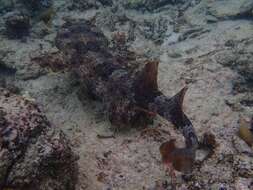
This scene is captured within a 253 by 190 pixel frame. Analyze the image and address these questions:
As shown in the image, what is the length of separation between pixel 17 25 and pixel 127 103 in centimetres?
479

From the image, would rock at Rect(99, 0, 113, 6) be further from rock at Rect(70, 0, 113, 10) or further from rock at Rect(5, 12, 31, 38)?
rock at Rect(5, 12, 31, 38)

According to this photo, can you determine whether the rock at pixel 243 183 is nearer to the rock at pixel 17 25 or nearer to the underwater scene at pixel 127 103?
the underwater scene at pixel 127 103

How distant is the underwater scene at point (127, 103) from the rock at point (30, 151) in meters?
0.01

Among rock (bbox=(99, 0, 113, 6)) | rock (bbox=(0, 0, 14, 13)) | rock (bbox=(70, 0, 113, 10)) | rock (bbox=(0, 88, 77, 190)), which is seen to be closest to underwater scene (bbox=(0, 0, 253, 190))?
rock (bbox=(0, 88, 77, 190))

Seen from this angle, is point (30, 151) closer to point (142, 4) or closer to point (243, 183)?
point (243, 183)

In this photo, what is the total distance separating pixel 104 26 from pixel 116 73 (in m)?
3.90

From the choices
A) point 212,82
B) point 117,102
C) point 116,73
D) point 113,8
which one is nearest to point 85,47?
point 116,73

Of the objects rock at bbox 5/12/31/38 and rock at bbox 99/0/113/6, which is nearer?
rock at bbox 5/12/31/38

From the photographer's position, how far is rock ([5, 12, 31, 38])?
8.04 metres

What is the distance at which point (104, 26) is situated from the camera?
8.91 m

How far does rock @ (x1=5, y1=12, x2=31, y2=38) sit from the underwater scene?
0.09 ft

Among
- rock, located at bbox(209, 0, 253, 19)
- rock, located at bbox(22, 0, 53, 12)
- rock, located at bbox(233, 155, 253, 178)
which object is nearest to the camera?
rock, located at bbox(233, 155, 253, 178)

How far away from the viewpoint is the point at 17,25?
8148mm

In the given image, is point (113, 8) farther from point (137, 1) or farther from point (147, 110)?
point (147, 110)
